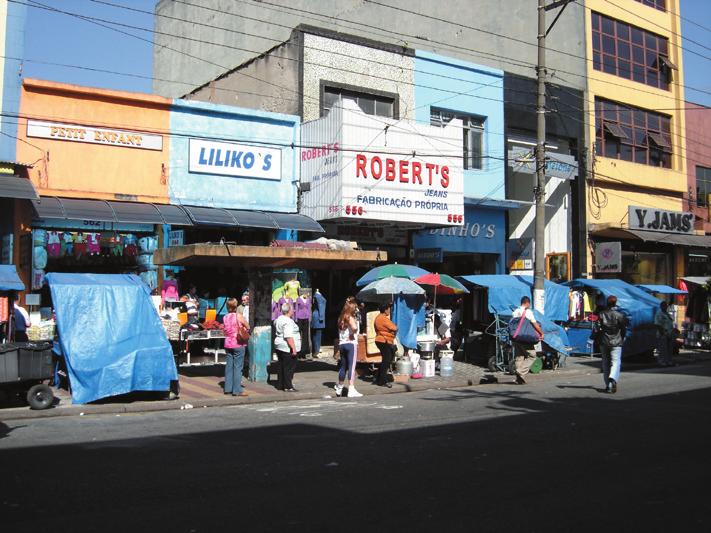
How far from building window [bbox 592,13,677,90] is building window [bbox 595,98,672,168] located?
4.69 feet

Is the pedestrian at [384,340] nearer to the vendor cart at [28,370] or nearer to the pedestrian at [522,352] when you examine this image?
the pedestrian at [522,352]

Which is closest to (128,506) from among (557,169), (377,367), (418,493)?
(418,493)

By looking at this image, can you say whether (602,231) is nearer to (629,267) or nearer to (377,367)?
(629,267)

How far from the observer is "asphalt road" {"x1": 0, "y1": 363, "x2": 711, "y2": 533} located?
5633 millimetres

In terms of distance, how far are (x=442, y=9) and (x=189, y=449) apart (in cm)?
2428

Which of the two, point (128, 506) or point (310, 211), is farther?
point (310, 211)

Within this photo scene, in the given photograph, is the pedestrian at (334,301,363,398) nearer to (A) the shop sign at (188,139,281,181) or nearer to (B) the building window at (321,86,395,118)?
(A) the shop sign at (188,139,281,181)

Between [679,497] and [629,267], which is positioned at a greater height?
[629,267]

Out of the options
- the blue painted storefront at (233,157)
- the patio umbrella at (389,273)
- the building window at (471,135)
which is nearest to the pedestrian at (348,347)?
the patio umbrella at (389,273)

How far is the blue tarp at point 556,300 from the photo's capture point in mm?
20562

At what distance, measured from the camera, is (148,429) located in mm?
9961

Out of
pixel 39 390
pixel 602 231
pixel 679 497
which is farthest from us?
pixel 602 231

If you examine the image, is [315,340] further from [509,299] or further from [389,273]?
[509,299]

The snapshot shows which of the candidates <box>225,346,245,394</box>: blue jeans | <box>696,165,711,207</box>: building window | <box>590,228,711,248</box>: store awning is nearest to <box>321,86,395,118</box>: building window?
<box>590,228,711,248</box>: store awning
